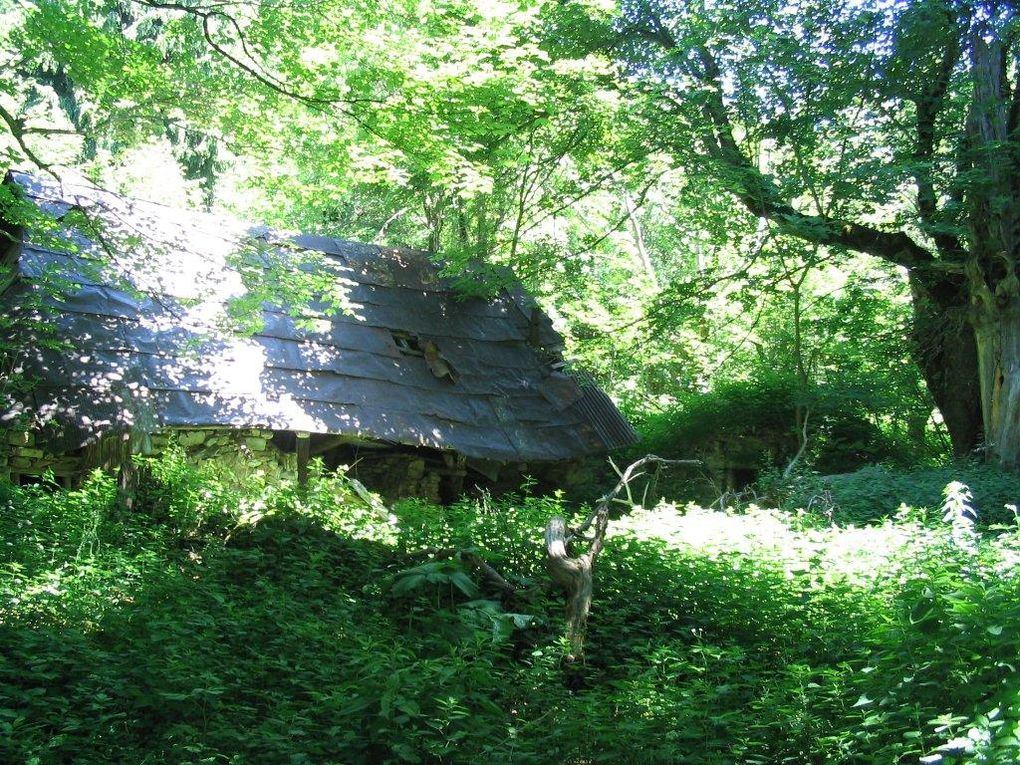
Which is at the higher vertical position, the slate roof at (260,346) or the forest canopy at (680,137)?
the forest canopy at (680,137)

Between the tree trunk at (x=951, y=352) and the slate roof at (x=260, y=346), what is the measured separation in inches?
175

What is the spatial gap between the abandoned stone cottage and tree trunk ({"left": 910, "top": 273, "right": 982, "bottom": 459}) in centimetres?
457

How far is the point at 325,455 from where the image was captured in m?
11.7

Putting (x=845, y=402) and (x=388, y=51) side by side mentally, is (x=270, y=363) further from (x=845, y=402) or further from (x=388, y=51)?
(x=845, y=402)

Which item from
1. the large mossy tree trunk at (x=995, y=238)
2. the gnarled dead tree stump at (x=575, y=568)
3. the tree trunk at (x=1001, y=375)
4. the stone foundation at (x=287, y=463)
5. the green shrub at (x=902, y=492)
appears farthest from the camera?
the tree trunk at (x=1001, y=375)

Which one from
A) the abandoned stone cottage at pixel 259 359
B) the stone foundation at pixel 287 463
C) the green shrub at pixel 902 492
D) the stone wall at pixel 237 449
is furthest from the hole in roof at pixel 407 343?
the green shrub at pixel 902 492

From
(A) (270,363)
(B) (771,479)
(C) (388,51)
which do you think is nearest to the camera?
(C) (388,51)

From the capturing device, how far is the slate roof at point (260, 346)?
30.8 feet

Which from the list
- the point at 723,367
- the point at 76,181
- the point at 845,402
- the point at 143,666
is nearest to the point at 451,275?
the point at 76,181

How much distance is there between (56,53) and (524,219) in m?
8.86

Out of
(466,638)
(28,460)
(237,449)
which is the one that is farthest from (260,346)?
(466,638)

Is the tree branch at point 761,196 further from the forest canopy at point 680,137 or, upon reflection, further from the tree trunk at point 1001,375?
the tree trunk at point 1001,375

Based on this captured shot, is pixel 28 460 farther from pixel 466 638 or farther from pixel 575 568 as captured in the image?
pixel 575 568

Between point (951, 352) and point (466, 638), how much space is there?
10.2m
